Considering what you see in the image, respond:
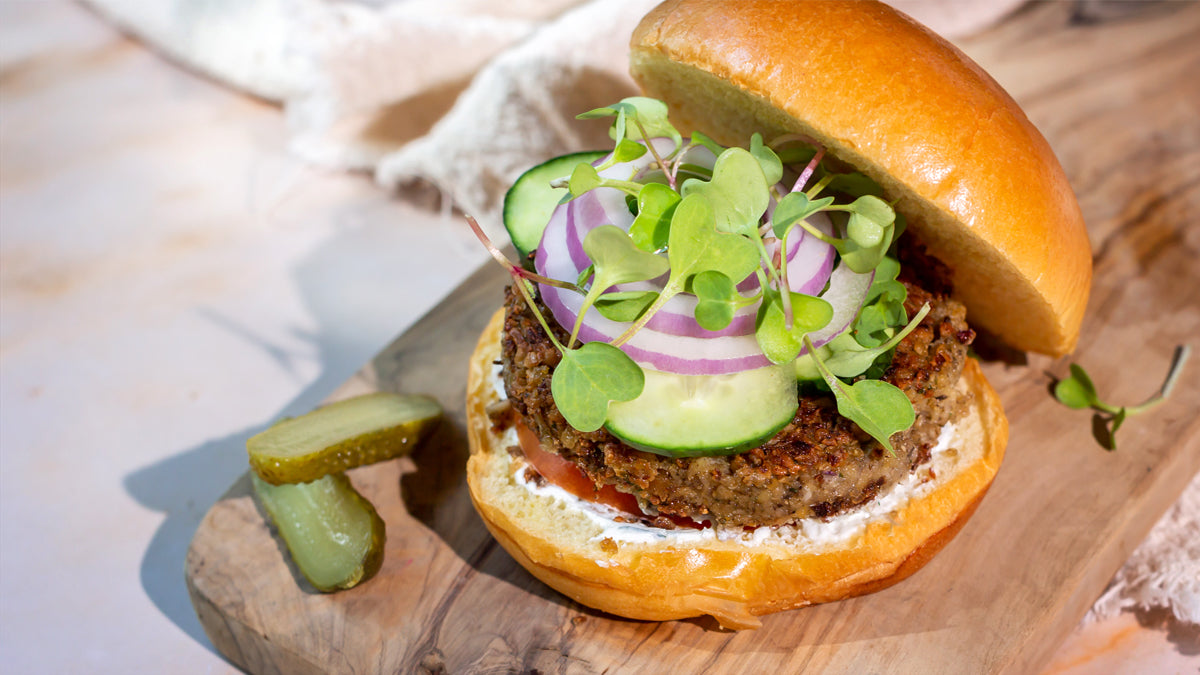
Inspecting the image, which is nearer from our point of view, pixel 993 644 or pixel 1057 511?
pixel 993 644

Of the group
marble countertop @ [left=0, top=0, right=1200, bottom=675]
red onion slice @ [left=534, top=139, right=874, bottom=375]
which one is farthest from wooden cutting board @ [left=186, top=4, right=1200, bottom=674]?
red onion slice @ [left=534, top=139, right=874, bottom=375]

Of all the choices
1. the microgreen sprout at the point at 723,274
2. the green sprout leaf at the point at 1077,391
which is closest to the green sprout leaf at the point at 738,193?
the microgreen sprout at the point at 723,274

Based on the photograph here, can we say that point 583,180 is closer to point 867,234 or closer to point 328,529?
point 867,234

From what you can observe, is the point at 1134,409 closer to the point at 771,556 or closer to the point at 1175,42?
the point at 771,556

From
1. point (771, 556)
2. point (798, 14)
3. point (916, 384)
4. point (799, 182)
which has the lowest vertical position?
point (771, 556)

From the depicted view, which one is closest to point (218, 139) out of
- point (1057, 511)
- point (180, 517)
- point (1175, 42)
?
point (180, 517)
